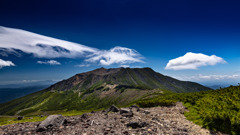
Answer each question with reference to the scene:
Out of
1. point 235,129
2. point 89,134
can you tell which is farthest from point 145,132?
point 235,129

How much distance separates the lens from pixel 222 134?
13.3m

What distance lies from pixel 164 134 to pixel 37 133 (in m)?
15.2

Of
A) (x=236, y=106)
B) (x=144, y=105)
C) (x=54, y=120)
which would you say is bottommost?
(x=144, y=105)

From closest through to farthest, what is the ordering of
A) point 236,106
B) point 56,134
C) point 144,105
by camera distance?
point 56,134
point 236,106
point 144,105

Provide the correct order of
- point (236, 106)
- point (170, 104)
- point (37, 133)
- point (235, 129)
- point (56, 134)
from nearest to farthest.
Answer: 1. point (235, 129)
2. point (56, 134)
3. point (37, 133)
4. point (236, 106)
5. point (170, 104)

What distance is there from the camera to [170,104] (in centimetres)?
3538

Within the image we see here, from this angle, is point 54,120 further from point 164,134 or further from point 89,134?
point 164,134

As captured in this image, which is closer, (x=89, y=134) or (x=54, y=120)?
(x=89, y=134)

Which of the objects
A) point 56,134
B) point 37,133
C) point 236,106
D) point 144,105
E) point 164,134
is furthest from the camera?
point 144,105

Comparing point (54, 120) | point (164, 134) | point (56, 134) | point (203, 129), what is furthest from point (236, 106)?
point (54, 120)

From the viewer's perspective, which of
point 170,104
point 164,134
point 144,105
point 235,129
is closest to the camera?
point 164,134

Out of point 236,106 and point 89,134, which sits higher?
point 236,106

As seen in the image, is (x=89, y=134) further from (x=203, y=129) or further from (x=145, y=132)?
(x=203, y=129)

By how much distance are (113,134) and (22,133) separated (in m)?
12.1
